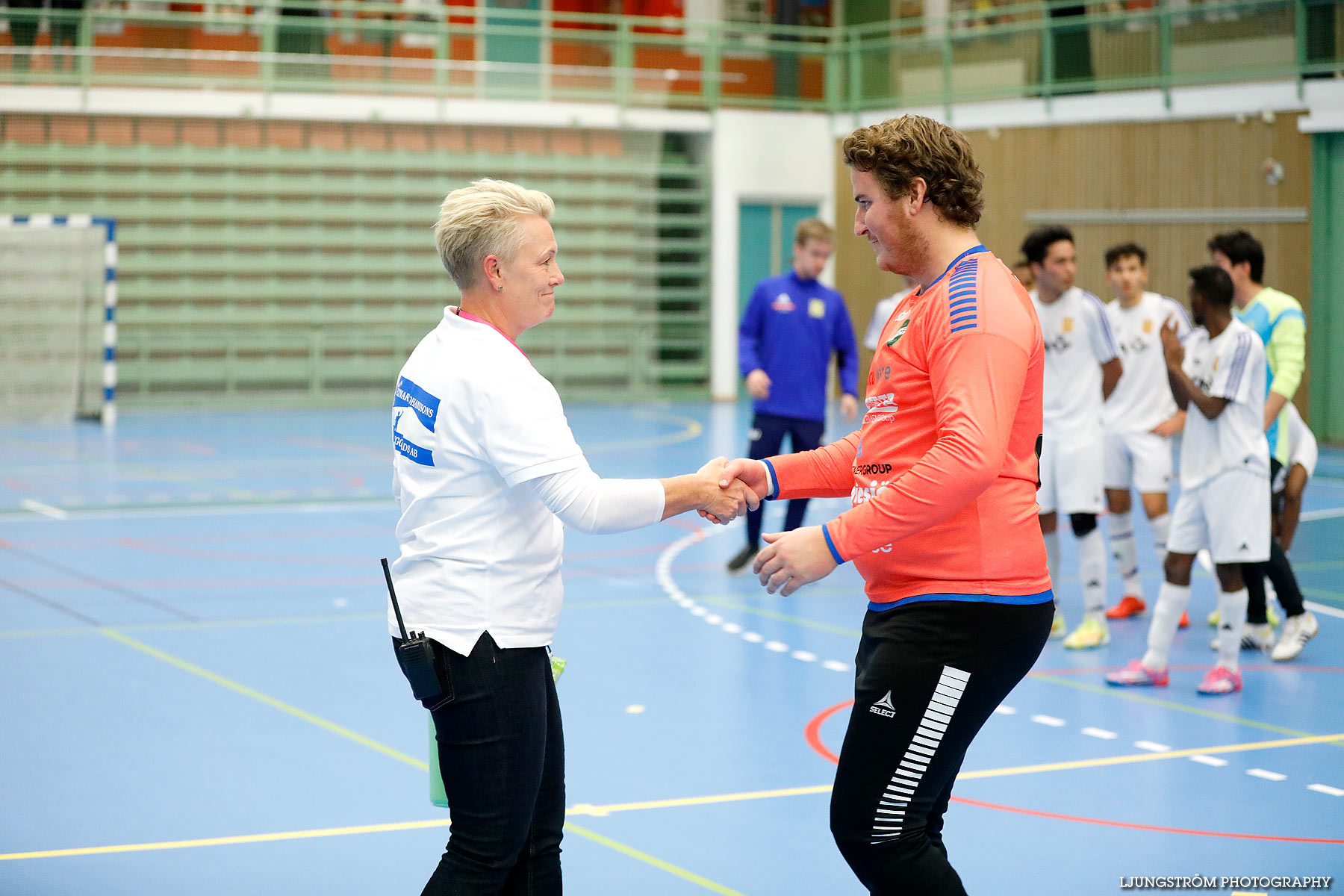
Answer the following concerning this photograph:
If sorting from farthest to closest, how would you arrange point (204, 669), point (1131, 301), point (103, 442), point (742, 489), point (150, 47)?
point (150, 47) < point (103, 442) < point (1131, 301) < point (204, 669) < point (742, 489)

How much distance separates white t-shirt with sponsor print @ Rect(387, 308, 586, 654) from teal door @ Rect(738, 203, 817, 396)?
20778 millimetres

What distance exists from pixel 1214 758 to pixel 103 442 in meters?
13.9

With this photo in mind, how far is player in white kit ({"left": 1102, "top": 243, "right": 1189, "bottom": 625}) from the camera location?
28.3 ft

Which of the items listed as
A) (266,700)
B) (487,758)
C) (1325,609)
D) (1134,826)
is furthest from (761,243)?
(487,758)

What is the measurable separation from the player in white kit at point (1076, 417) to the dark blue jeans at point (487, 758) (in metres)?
5.16

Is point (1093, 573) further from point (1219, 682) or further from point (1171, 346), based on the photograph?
point (1171, 346)

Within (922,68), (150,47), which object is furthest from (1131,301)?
(150,47)

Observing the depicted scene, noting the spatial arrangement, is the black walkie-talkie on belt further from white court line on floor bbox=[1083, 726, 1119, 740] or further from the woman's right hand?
white court line on floor bbox=[1083, 726, 1119, 740]

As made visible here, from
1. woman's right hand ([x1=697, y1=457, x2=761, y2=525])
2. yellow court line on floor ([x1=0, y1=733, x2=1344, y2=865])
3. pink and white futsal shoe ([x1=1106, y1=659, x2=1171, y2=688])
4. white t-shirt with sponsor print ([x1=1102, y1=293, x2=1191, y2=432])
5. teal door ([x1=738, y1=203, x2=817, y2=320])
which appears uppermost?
teal door ([x1=738, y1=203, x2=817, y2=320])

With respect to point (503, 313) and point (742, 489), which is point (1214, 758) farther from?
point (503, 313)

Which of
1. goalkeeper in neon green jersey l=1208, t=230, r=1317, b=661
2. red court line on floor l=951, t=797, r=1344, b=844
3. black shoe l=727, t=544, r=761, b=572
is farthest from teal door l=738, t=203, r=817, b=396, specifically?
red court line on floor l=951, t=797, r=1344, b=844

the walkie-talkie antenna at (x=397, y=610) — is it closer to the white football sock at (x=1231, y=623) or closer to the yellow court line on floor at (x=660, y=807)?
the yellow court line on floor at (x=660, y=807)

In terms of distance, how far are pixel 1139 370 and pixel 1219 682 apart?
8.36ft

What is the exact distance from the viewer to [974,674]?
3090 millimetres
